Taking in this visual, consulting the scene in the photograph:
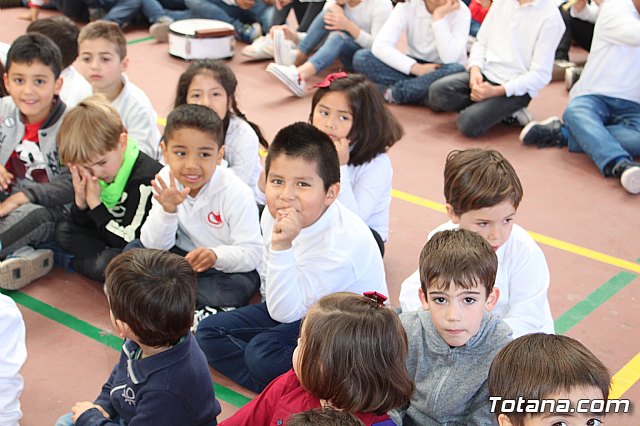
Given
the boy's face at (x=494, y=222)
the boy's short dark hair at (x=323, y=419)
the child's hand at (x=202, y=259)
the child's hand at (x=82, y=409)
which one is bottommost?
the child's hand at (x=82, y=409)

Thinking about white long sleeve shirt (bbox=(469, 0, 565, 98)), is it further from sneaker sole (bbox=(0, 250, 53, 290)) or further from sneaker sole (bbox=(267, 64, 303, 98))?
sneaker sole (bbox=(0, 250, 53, 290))

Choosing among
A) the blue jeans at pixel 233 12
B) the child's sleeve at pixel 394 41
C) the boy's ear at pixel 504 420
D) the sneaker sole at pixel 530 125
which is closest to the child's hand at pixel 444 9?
the child's sleeve at pixel 394 41

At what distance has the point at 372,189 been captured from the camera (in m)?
3.32

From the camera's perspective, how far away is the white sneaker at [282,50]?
555 cm

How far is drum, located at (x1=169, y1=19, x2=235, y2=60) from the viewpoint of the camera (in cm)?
577

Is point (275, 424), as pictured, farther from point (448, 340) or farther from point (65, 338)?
point (65, 338)

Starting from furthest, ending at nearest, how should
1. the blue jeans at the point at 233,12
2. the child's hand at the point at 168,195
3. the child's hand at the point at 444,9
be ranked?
the blue jeans at the point at 233,12, the child's hand at the point at 444,9, the child's hand at the point at 168,195

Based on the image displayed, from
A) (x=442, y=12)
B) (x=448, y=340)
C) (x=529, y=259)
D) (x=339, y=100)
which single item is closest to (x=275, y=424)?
(x=448, y=340)

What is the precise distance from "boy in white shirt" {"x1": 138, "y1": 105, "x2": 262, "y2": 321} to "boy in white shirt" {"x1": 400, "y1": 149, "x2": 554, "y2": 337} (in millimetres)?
718

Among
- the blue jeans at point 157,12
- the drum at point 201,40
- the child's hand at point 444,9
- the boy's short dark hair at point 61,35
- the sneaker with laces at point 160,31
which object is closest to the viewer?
the boy's short dark hair at point 61,35

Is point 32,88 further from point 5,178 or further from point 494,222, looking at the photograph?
point 494,222

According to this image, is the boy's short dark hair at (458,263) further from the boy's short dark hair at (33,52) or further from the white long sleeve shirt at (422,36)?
the white long sleeve shirt at (422,36)

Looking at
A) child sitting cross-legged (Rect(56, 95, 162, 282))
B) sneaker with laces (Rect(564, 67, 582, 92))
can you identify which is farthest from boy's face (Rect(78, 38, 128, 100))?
sneaker with laces (Rect(564, 67, 582, 92))

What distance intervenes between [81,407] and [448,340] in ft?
3.43
